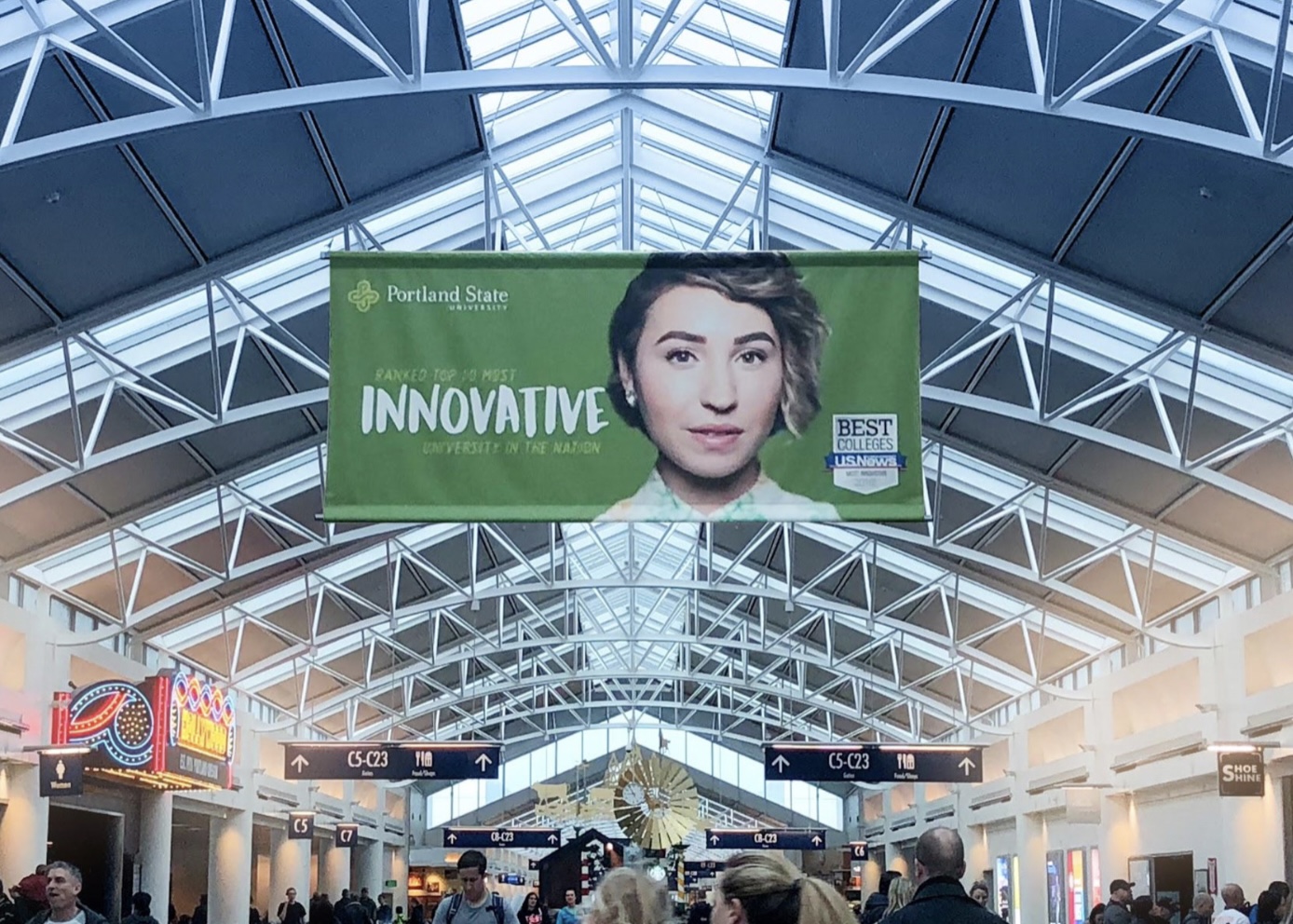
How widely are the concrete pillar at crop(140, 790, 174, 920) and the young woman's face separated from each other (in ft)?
73.3

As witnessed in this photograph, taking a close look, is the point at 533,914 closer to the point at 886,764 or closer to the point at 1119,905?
the point at 1119,905

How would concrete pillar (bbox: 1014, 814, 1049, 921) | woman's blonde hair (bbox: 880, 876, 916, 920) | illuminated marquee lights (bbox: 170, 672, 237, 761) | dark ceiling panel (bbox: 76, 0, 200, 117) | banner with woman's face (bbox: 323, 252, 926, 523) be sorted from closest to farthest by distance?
Result: woman's blonde hair (bbox: 880, 876, 916, 920) < banner with woman's face (bbox: 323, 252, 926, 523) < dark ceiling panel (bbox: 76, 0, 200, 117) < illuminated marquee lights (bbox: 170, 672, 237, 761) < concrete pillar (bbox: 1014, 814, 1049, 921)

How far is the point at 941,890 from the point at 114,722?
20204 millimetres

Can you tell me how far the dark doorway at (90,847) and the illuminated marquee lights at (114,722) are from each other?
6.32 meters

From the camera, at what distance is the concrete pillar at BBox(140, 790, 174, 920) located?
30.0 metres

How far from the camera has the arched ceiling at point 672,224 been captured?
12961mm

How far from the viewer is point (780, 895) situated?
381 cm

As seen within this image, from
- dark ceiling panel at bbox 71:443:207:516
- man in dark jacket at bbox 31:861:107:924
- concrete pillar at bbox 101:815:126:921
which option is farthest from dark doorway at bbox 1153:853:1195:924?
man in dark jacket at bbox 31:861:107:924

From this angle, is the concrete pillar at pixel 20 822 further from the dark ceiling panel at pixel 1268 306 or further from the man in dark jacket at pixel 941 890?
the man in dark jacket at pixel 941 890

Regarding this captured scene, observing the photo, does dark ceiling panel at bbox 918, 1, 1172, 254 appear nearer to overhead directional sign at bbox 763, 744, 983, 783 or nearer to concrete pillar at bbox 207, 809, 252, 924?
overhead directional sign at bbox 763, 744, 983, 783

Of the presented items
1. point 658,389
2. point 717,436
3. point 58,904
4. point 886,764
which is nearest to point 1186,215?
point 717,436

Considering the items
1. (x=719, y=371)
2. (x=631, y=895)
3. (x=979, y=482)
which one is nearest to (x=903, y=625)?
(x=979, y=482)

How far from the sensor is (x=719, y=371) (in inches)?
439

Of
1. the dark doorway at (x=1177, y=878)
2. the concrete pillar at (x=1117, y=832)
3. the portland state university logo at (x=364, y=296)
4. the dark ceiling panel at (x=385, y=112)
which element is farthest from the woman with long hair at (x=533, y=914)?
the concrete pillar at (x=1117, y=832)
